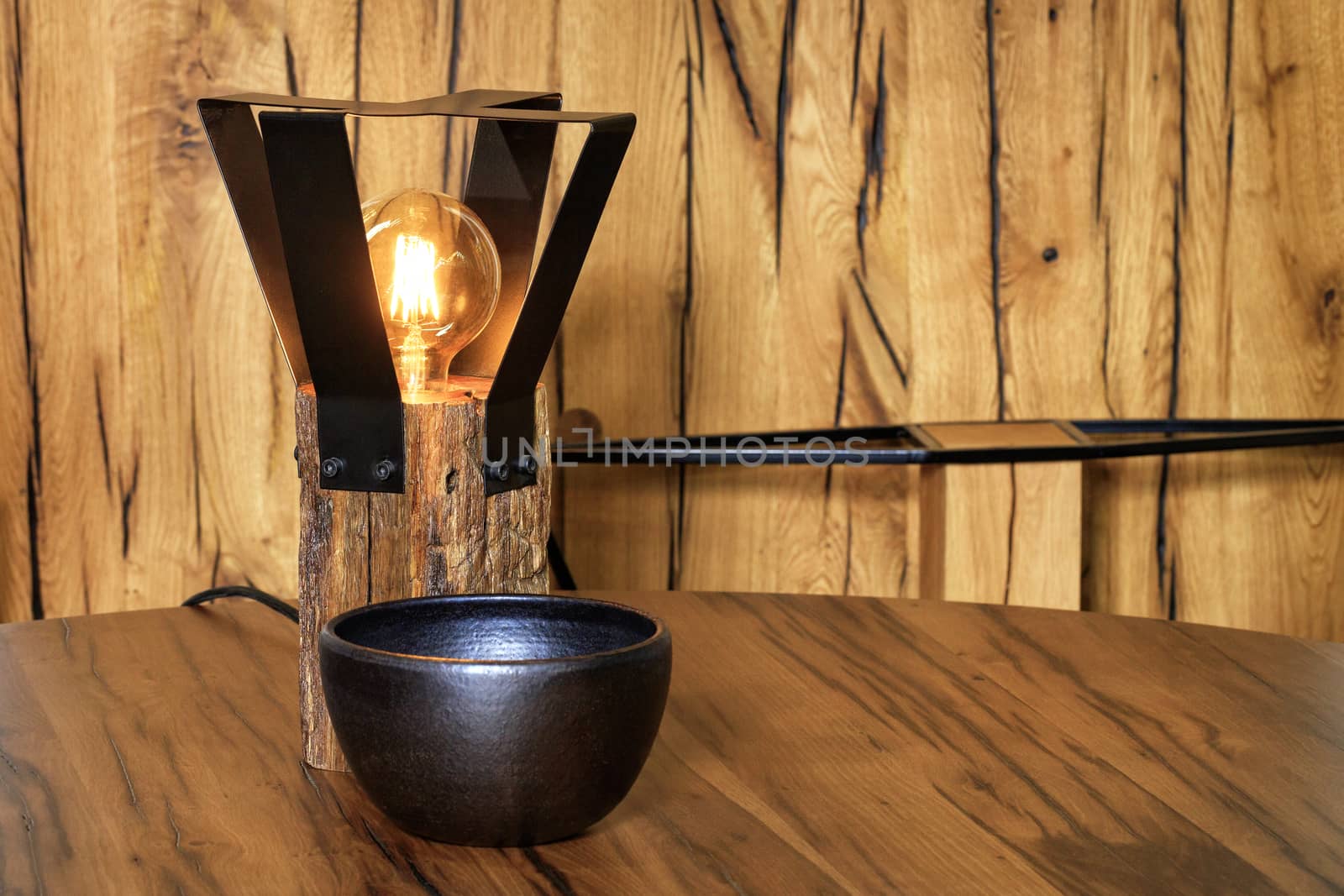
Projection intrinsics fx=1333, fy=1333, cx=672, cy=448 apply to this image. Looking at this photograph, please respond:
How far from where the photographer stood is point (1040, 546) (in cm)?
138

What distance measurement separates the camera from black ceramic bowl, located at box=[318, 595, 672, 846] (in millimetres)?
478

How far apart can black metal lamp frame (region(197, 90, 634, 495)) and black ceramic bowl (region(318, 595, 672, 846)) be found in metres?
0.13

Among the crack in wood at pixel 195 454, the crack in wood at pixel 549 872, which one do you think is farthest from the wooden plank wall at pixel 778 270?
the crack in wood at pixel 549 872

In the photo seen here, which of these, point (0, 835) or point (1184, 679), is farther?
point (1184, 679)

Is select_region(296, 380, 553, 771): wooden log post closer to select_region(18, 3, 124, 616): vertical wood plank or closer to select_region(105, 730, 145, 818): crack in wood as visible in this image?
select_region(105, 730, 145, 818): crack in wood

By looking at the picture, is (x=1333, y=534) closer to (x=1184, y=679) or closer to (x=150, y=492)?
(x=1184, y=679)

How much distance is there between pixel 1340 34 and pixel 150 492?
1417mm

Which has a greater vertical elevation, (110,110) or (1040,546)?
(110,110)

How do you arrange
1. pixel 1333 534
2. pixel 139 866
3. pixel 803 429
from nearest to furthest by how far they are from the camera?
pixel 139 866 < pixel 803 429 < pixel 1333 534

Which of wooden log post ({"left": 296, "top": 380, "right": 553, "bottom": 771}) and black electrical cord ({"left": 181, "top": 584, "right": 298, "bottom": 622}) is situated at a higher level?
wooden log post ({"left": 296, "top": 380, "right": 553, "bottom": 771})

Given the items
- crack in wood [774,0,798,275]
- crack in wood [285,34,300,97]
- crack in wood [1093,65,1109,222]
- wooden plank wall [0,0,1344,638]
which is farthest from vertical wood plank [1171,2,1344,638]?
crack in wood [285,34,300,97]

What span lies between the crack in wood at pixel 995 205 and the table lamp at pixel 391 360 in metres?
0.94

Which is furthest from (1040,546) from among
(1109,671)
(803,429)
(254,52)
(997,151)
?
(254,52)

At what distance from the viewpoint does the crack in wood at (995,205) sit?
1492mm
